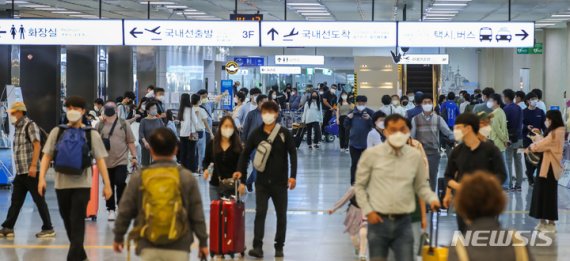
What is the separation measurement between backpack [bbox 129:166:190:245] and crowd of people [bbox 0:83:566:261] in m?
0.02

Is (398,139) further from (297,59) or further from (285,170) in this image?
(297,59)

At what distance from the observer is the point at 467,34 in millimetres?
17781

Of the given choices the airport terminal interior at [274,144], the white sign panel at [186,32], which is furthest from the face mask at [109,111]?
the white sign panel at [186,32]

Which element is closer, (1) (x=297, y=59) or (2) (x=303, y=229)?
(2) (x=303, y=229)

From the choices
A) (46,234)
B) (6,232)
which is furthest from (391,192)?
(6,232)

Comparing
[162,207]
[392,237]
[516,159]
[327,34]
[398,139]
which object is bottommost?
[516,159]

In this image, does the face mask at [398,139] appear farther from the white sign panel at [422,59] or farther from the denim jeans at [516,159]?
the white sign panel at [422,59]

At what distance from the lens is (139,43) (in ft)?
58.1

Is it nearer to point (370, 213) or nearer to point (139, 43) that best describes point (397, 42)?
point (139, 43)

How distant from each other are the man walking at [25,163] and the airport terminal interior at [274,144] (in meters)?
0.02

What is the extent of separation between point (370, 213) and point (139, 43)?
11.4 meters

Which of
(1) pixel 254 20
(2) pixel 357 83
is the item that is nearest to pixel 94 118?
(1) pixel 254 20

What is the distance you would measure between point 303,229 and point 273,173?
2.27 meters

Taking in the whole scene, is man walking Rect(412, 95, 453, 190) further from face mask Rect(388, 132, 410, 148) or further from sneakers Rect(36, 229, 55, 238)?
face mask Rect(388, 132, 410, 148)
